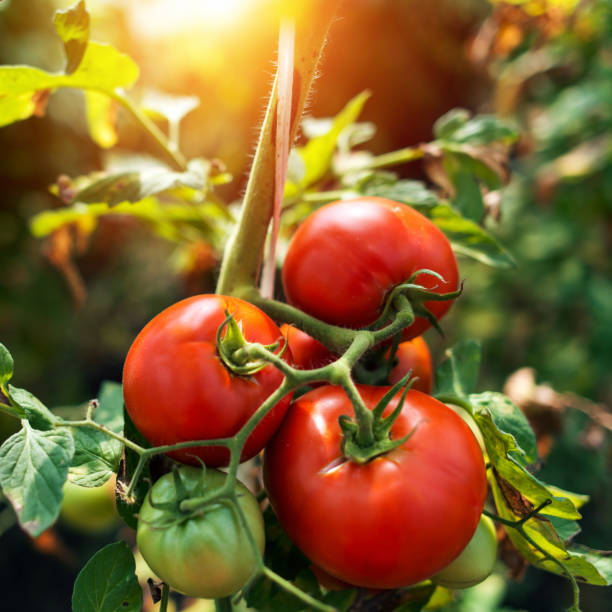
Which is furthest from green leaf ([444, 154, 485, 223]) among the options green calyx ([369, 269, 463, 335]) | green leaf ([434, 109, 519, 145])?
green calyx ([369, 269, 463, 335])

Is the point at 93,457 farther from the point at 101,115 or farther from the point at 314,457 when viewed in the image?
the point at 101,115

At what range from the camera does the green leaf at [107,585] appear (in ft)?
1.47

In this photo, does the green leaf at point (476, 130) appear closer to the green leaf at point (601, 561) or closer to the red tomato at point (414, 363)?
the red tomato at point (414, 363)

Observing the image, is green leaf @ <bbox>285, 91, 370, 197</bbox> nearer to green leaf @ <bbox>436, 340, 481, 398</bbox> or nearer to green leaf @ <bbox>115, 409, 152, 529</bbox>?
green leaf @ <bbox>436, 340, 481, 398</bbox>

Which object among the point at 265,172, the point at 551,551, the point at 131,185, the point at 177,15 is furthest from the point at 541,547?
the point at 177,15

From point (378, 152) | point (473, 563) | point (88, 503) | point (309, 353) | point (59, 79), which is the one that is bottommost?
point (88, 503)

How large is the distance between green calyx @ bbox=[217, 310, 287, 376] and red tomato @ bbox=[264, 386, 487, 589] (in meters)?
0.06

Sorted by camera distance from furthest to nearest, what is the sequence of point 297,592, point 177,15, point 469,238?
1. point 177,15
2. point 469,238
3. point 297,592

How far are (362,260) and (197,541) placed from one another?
245mm

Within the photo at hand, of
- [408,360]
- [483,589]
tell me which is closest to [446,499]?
[408,360]

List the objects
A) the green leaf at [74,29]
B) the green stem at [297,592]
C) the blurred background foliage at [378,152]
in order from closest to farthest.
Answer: the green stem at [297,592]
the green leaf at [74,29]
the blurred background foliage at [378,152]

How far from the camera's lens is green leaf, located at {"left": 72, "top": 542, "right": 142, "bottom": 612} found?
0.45 metres

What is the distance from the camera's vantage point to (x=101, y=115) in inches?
30.4

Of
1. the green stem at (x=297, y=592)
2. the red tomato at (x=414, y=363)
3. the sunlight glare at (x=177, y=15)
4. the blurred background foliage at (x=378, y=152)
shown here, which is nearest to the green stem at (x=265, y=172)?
the red tomato at (x=414, y=363)
